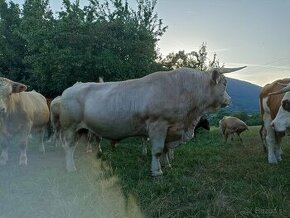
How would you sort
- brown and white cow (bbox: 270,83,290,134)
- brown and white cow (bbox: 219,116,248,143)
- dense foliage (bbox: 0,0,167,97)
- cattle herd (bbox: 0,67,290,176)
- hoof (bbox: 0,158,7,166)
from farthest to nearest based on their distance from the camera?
dense foliage (bbox: 0,0,167,97) → brown and white cow (bbox: 219,116,248,143) → hoof (bbox: 0,158,7,166) → brown and white cow (bbox: 270,83,290,134) → cattle herd (bbox: 0,67,290,176)

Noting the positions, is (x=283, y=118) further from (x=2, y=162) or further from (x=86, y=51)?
(x=86, y=51)

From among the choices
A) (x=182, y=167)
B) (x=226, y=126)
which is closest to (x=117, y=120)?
(x=182, y=167)

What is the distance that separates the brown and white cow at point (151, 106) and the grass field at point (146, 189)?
0.74 metres

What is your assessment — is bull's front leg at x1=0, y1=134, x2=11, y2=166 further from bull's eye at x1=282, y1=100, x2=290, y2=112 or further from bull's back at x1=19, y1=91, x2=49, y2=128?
bull's eye at x1=282, y1=100, x2=290, y2=112

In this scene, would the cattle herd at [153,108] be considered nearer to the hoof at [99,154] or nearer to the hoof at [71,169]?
the hoof at [71,169]

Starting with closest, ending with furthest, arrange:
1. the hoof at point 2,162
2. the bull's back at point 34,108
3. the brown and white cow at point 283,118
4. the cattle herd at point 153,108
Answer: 1. the cattle herd at point 153,108
2. the brown and white cow at point 283,118
3. the hoof at point 2,162
4. the bull's back at point 34,108

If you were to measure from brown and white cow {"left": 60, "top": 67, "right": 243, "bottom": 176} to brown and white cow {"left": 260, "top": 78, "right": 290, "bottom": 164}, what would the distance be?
4.44ft

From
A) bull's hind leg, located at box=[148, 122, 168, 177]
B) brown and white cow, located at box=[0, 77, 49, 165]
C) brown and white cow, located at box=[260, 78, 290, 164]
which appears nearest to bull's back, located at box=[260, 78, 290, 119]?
brown and white cow, located at box=[260, 78, 290, 164]

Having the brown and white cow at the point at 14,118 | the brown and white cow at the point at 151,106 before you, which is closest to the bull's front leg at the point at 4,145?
the brown and white cow at the point at 14,118

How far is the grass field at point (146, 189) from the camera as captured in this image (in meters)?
5.75

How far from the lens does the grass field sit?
18.9 feet

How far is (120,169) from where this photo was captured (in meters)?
8.88

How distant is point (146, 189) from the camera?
698cm

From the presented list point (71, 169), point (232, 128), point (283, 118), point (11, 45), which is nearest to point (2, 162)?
point (71, 169)
